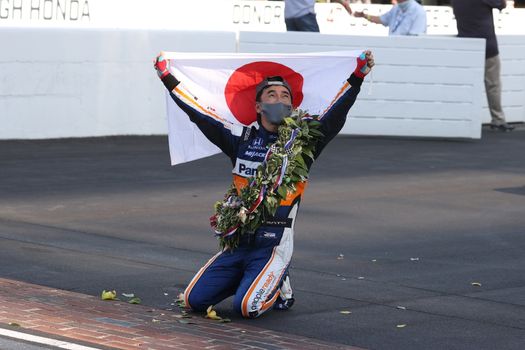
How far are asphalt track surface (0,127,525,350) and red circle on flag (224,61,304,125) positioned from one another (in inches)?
48.8

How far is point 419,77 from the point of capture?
705 inches

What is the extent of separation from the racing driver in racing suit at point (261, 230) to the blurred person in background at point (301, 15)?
10217mm

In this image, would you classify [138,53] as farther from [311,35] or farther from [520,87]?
[520,87]

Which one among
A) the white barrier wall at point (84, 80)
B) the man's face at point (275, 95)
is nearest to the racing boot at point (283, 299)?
the man's face at point (275, 95)

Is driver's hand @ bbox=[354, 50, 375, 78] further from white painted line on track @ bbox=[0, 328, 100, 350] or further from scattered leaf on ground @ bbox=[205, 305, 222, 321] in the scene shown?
white painted line on track @ bbox=[0, 328, 100, 350]

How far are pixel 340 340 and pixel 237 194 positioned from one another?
135 cm

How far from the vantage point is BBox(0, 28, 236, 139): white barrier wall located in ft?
53.8

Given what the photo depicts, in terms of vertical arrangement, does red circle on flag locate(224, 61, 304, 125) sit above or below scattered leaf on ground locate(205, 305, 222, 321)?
above

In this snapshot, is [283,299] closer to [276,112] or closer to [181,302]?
[181,302]

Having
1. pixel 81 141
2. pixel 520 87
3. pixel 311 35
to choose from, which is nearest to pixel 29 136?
pixel 81 141

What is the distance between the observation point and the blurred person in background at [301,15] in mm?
18344

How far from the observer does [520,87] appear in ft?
67.1

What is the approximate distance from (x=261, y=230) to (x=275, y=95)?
0.84 metres

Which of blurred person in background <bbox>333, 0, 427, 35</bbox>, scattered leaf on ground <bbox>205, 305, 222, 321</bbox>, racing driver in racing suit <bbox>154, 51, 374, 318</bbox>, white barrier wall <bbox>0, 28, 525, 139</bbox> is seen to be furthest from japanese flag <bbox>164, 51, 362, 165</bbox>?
blurred person in background <bbox>333, 0, 427, 35</bbox>
